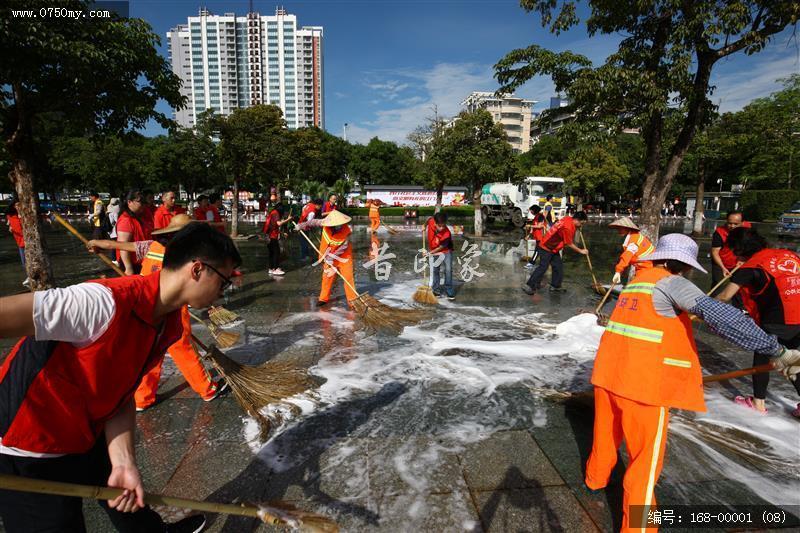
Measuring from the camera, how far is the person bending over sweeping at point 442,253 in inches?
296

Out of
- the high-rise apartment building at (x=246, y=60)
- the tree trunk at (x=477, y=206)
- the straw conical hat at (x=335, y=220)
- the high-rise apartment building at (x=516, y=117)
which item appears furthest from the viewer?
the high-rise apartment building at (x=246, y=60)

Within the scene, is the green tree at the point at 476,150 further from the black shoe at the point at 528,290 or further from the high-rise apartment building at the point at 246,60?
the high-rise apartment building at the point at 246,60

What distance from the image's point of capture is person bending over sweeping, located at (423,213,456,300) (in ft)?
24.6

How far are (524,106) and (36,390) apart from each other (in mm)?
93379

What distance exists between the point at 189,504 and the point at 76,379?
0.68m

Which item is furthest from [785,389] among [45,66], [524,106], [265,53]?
[265,53]

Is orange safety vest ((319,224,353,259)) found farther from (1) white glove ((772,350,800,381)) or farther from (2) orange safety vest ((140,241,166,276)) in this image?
(1) white glove ((772,350,800,381))

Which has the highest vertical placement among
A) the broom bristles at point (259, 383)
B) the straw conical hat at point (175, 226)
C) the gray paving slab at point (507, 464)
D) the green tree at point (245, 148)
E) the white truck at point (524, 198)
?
the green tree at point (245, 148)

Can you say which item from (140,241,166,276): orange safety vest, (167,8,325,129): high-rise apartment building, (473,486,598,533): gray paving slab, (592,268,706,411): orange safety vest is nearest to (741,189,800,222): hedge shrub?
(592,268,706,411): orange safety vest

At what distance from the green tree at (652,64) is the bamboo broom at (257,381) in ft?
23.2

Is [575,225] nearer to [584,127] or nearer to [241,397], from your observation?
[584,127]

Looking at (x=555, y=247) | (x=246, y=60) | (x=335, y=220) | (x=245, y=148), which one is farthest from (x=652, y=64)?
(x=246, y=60)

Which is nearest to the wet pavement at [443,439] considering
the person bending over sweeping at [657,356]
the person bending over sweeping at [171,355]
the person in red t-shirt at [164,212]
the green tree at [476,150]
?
the person bending over sweeping at [171,355]

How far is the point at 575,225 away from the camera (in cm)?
782
